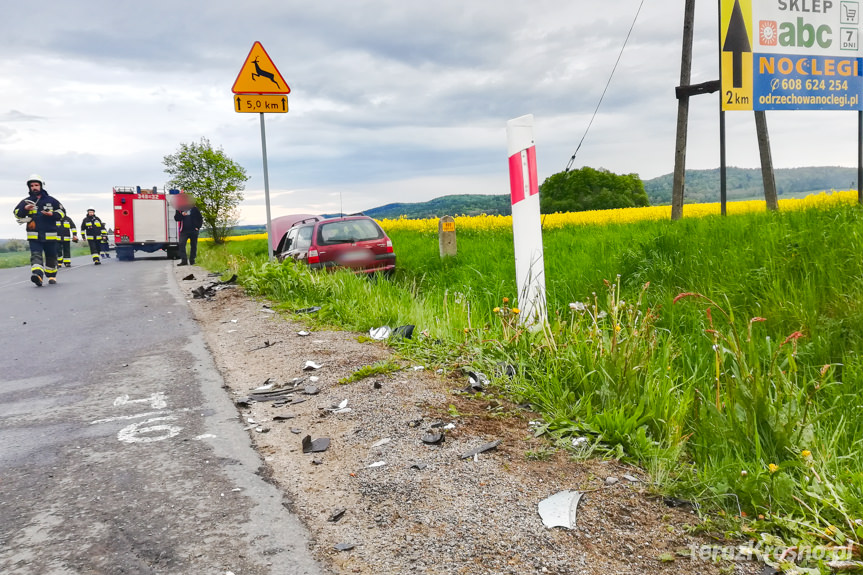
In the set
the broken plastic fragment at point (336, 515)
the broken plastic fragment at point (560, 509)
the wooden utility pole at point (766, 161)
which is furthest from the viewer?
the wooden utility pole at point (766, 161)

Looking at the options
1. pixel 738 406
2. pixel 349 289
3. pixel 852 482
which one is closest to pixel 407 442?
pixel 738 406

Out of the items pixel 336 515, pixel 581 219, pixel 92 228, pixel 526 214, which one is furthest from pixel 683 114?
pixel 92 228

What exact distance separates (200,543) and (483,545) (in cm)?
108

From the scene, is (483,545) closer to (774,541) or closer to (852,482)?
(774,541)

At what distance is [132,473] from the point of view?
3070mm

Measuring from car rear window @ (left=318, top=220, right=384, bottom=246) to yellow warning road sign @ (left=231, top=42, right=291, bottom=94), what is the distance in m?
2.51

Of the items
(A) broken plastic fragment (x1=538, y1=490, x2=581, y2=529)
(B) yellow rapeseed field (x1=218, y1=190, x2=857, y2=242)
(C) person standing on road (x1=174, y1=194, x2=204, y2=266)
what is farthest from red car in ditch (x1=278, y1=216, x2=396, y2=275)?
(C) person standing on road (x1=174, y1=194, x2=204, y2=266)

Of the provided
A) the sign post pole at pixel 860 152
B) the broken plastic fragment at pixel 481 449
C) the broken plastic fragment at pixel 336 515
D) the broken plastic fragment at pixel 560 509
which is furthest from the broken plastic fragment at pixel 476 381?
the sign post pole at pixel 860 152

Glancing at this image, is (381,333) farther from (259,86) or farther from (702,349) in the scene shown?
(259,86)

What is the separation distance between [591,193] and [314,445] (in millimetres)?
57945

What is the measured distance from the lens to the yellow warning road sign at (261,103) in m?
10.7

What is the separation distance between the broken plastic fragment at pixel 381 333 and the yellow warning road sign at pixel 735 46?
917 centimetres

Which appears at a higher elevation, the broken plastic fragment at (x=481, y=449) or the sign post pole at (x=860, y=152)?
the sign post pole at (x=860, y=152)

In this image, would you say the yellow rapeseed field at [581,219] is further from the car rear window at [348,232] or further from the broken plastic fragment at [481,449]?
the broken plastic fragment at [481,449]
